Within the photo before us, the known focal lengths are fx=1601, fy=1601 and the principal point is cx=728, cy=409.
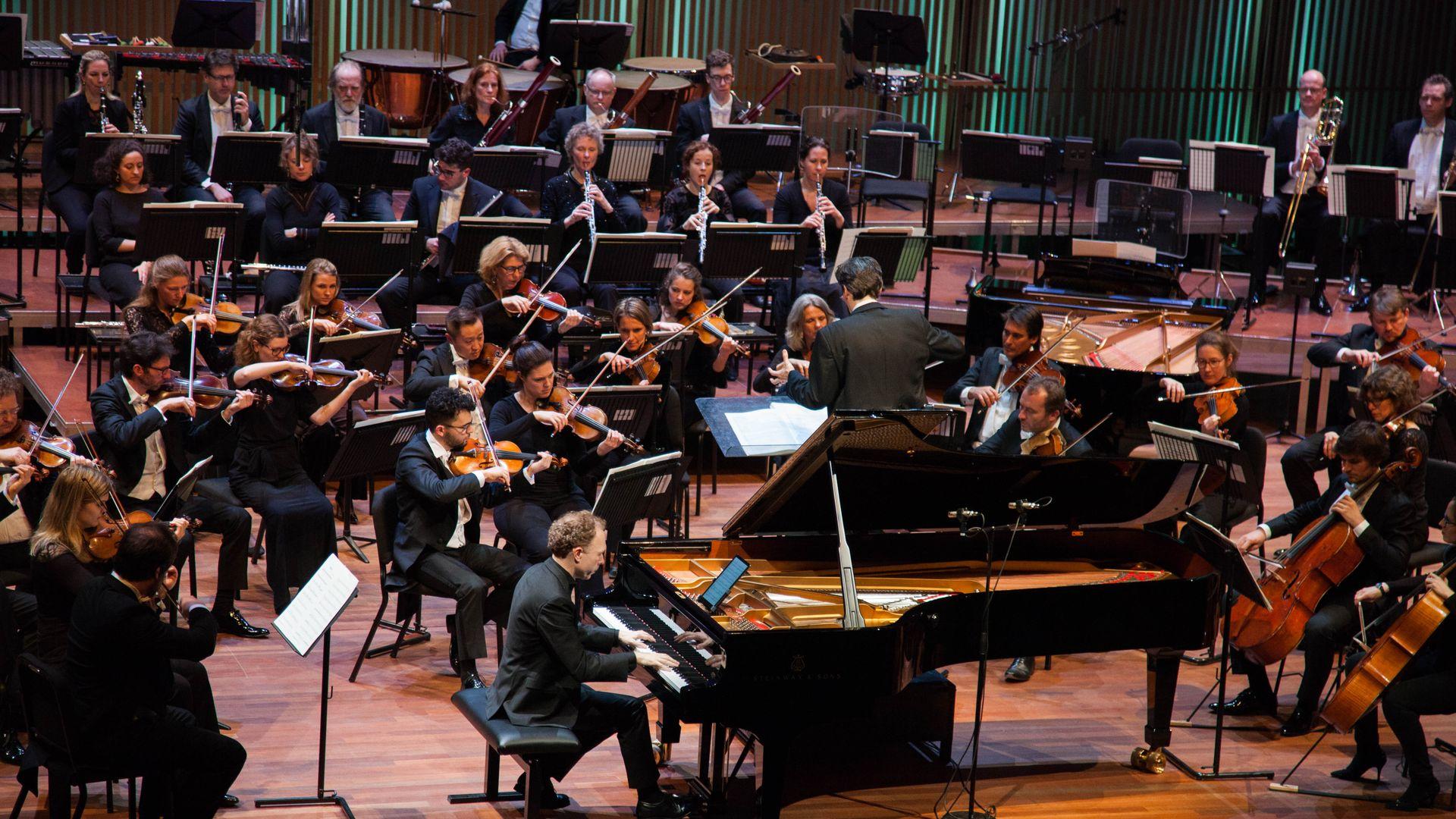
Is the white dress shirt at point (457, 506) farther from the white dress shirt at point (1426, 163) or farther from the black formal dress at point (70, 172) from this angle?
the white dress shirt at point (1426, 163)

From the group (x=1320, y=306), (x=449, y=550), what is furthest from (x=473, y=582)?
(x=1320, y=306)

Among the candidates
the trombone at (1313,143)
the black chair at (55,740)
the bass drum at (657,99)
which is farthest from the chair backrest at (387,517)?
the trombone at (1313,143)

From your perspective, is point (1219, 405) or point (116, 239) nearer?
point (1219, 405)

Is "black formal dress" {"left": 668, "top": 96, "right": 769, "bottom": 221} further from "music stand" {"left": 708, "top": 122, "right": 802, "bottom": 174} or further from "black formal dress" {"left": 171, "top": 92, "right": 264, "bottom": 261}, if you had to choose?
"black formal dress" {"left": 171, "top": 92, "right": 264, "bottom": 261}

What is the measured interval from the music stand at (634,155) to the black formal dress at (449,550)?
3.50 metres

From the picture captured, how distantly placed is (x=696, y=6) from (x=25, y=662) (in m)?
9.99

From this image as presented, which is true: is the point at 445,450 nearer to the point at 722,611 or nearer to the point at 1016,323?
the point at 722,611

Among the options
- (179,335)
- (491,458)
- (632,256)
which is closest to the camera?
(491,458)

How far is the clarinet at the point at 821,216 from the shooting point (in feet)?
29.1

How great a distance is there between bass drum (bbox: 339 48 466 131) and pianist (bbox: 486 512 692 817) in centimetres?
679

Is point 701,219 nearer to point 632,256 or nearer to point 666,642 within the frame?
point 632,256

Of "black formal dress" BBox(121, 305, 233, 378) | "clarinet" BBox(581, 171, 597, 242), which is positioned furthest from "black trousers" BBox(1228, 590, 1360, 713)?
"black formal dress" BBox(121, 305, 233, 378)

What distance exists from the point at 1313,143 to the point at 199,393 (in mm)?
7252

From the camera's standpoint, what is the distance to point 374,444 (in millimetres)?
6246
